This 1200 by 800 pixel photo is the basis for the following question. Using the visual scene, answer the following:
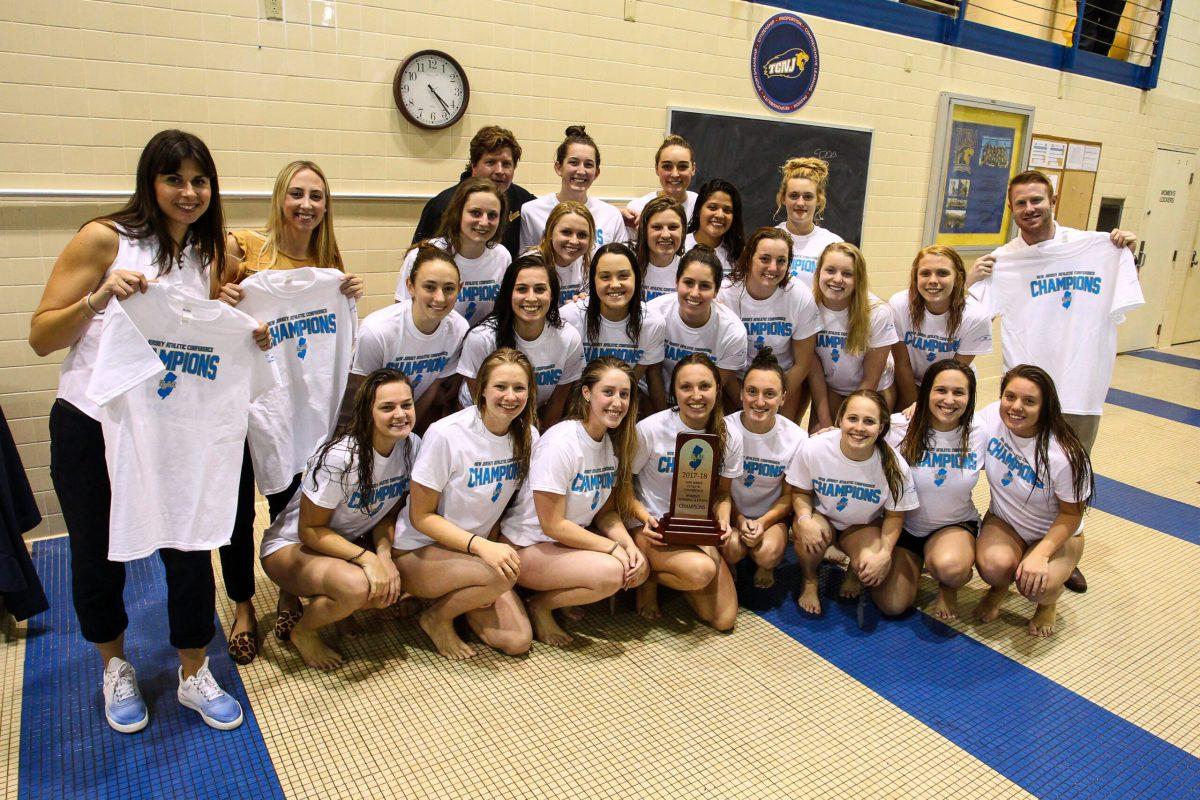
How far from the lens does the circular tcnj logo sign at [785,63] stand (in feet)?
17.6

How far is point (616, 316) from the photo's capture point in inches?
121

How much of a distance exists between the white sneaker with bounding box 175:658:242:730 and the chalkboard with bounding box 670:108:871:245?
414 cm

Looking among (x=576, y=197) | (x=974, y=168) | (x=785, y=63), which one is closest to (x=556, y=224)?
(x=576, y=197)

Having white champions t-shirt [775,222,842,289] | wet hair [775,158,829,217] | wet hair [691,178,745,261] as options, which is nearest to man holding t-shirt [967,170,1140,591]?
white champions t-shirt [775,222,842,289]

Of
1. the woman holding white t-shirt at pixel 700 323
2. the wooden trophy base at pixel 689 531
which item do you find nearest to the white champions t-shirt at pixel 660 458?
the wooden trophy base at pixel 689 531

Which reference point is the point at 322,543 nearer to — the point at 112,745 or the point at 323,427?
the point at 323,427

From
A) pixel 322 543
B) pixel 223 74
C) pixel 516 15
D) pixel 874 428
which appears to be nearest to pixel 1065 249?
pixel 874 428

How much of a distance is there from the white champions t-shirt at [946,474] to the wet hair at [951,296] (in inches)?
21.6

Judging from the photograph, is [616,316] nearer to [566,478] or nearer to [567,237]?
[567,237]

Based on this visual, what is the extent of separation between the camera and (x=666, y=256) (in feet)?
11.0

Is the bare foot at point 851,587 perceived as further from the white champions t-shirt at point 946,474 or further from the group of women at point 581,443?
the white champions t-shirt at point 946,474

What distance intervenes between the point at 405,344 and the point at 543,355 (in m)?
0.51

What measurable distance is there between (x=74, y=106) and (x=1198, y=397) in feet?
27.5

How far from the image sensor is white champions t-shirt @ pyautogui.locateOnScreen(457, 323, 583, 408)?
290 cm
